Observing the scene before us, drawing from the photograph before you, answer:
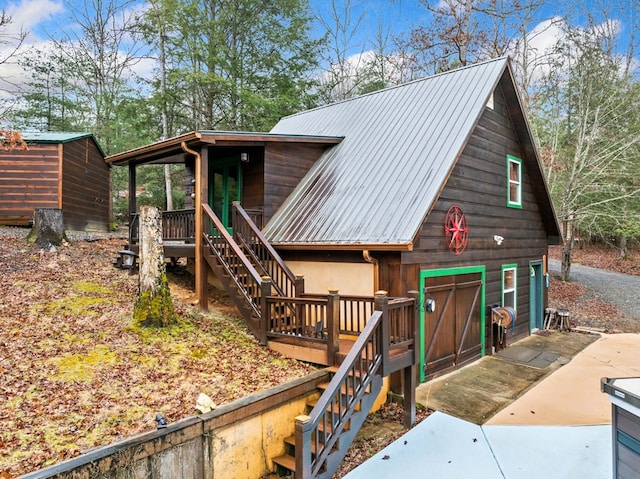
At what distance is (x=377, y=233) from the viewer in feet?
22.6

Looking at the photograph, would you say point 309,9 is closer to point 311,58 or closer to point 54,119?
point 311,58

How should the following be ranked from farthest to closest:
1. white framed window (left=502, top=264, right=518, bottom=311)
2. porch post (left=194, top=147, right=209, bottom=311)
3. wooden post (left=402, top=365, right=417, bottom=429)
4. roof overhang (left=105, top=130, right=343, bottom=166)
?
white framed window (left=502, top=264, right=518, bottom=311) → porch post (left=194, top=147, right=209, bottom=311) → roof overhang (left=105, top=130, right=343, bottom=166) → wooden post (left=402, top=365, right=417, bottom=429)

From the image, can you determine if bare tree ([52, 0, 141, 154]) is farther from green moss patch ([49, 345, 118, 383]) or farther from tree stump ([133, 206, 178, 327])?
green moss patch ([49, 345, 118, 383])

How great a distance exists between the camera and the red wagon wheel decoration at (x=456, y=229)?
25.3 ft

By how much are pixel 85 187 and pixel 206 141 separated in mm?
12807

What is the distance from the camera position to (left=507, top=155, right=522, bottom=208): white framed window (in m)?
10.1

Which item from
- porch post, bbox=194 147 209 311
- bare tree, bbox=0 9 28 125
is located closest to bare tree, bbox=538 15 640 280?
porch post, bbox=194 147 209 311

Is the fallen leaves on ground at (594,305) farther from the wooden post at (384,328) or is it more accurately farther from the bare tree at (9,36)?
the bare tree at (9,36)

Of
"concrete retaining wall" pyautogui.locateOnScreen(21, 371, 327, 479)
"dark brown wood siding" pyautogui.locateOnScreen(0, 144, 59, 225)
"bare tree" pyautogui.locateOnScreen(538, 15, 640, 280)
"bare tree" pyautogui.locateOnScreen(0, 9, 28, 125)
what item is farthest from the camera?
"dark brown wood siding" pyautogui.locateOnScreen(0, 144, 59, 225)

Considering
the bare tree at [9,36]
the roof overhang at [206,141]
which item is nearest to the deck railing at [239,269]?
the roof overhang at [206,141]

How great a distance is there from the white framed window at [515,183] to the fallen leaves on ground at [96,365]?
23.4 ft

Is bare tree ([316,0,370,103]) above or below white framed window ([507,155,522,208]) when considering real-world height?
above

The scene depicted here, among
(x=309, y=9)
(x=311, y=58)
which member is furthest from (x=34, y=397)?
(x=309, y=9)

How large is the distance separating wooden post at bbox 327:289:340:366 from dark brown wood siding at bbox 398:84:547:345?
137 cm
